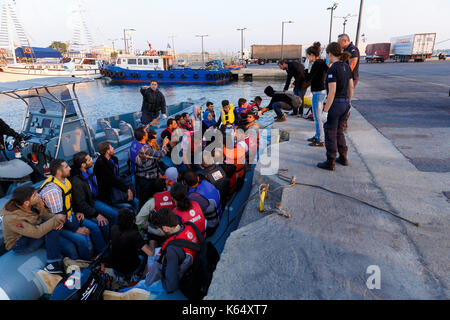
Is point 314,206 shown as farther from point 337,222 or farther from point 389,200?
point 389,200

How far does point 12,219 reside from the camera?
9.52 ft

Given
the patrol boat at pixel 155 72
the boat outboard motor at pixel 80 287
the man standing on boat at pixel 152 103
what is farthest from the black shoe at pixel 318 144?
the patrol boat at pixel 155 72

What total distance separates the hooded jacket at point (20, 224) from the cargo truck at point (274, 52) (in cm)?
6507

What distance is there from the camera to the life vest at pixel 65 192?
10.8ft

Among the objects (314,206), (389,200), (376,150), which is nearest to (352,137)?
(376,150)

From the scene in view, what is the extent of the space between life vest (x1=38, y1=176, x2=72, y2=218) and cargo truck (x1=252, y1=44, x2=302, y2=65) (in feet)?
212

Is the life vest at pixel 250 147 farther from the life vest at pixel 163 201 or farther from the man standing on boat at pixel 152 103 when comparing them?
the man standing on boat at pixel 152 103

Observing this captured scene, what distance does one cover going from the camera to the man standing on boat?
7.74m

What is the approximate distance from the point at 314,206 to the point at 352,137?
3.33 meters

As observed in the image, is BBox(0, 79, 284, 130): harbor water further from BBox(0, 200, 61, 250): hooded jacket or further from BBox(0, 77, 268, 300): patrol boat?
BBox(0, 200, 61, 250): hooded jacket

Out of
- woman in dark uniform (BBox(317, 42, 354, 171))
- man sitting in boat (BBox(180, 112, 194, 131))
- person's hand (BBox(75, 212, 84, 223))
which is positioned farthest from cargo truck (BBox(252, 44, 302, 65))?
person's hand (BBox(75, 212, 84, 223))

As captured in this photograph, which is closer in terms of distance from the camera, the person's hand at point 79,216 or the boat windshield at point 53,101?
the person's hand at point 79,216
